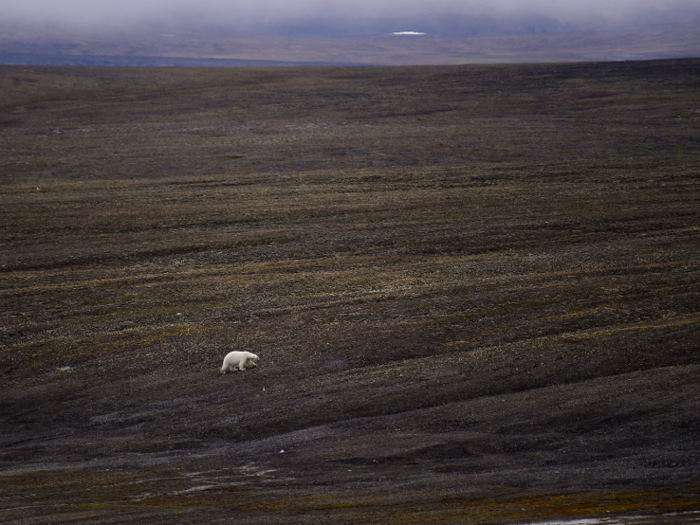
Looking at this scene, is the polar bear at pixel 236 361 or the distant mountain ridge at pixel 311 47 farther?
the distant mountain ridge at pixel 311 47

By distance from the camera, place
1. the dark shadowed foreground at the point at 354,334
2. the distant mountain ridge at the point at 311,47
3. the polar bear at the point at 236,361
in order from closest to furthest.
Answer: the dark shadowed foreground at the point at 354,334 → the polar bear at the point at 236,361 → the distant mountain ridge at the point at 311,47

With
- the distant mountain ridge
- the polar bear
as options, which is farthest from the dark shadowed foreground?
the distant mountain ridge

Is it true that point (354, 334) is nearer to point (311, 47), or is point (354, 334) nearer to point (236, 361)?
point (236, 361)

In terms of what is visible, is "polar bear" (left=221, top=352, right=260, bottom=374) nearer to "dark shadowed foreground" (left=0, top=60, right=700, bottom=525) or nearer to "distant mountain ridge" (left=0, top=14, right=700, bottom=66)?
"dark shadowed foreground" (left=0, top=60, right=700, bottom=525)

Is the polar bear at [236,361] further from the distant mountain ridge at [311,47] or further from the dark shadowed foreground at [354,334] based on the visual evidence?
the distant mountain ridge at [311,47]

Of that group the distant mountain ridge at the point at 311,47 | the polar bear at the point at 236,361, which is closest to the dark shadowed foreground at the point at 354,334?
the polar bear at the point at 236,361

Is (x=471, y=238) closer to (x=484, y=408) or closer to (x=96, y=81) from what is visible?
(x=484, y=408)

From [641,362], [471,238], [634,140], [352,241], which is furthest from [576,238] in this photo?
[634,140]

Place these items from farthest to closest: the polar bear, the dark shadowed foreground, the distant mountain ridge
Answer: the distant mountain ridge
the polar bear
the dark shadowed foreground
